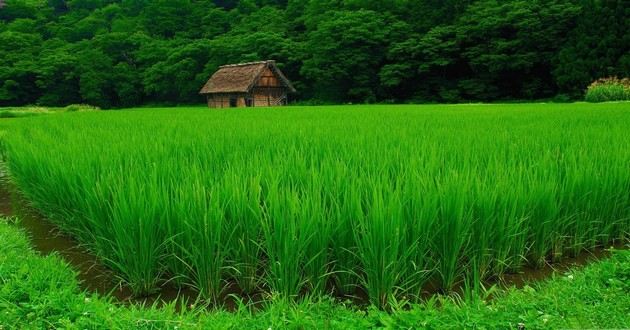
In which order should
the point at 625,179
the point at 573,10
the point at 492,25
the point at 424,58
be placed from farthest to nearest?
the point at 424,58, the point at 492,25, the point at 573,10, the point at 625,179

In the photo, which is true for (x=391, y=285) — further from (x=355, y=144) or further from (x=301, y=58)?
(x=301, y=58)

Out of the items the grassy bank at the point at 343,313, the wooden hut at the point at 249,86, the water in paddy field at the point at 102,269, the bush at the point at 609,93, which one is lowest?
the water in paddy field at the point at 102,269

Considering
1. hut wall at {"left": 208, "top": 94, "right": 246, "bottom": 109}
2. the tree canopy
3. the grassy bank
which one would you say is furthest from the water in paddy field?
hut wall at {"left": 208, "top": 94, "right": 246, "bottom": 109}

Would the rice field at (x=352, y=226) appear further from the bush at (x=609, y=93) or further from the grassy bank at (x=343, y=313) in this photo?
the bush at (x=609, y=93)

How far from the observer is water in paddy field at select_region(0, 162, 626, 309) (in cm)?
245

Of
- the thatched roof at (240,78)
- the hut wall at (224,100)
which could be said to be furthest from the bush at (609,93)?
the hut wall at (224,100)

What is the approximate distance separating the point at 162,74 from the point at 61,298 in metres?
37.1

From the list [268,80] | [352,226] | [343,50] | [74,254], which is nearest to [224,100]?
[268,80]

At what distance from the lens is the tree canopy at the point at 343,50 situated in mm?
24531

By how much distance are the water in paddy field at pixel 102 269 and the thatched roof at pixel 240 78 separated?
23520 mm

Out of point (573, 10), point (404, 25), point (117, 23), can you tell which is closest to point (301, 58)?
point (404, 25)

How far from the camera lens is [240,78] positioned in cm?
2836

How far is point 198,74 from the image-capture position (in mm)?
35625

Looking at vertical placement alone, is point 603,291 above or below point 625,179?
below
